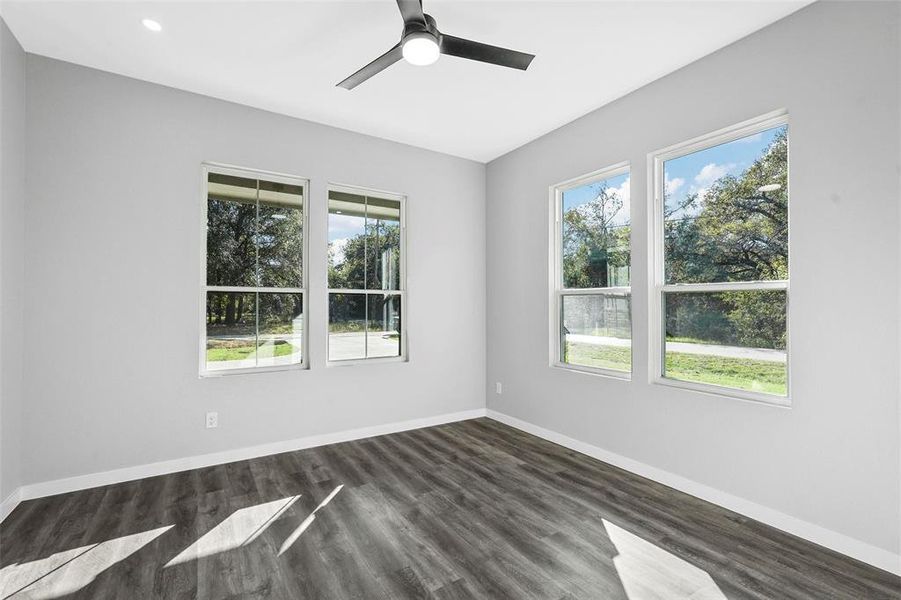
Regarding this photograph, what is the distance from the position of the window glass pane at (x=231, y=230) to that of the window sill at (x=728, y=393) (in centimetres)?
352

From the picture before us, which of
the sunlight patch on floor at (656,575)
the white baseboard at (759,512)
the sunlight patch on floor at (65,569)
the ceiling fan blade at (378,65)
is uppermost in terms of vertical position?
the ceiling fan blade at (378,65)

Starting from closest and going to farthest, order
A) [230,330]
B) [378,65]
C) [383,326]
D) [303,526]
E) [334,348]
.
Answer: [378,65], [303,526], [230,330], [334,348], [383,326]

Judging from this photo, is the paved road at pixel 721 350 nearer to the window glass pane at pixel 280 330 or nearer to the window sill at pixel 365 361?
the window sill at pixel 365 361

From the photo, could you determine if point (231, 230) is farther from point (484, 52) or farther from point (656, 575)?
point (656, 575)

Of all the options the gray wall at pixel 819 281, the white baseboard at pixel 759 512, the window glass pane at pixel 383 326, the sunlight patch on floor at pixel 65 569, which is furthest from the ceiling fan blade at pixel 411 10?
the white baseboard at pixel 759 512

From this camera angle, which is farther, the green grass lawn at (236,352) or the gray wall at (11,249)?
the green grass lawn at (236,352)

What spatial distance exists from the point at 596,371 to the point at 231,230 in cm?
345

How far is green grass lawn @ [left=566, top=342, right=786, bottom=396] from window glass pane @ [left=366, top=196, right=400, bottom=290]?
2.31 meters

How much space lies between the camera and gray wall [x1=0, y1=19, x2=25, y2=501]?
2.58 m

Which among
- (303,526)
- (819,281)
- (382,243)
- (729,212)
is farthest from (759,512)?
(382,243)

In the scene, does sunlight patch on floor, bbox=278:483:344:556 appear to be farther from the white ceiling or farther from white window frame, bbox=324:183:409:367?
the white ceiling

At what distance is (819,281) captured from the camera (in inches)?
94.5

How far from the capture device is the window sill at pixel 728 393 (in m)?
2.58

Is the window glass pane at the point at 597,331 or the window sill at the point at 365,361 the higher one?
the window glass pane at the point at 597,331
